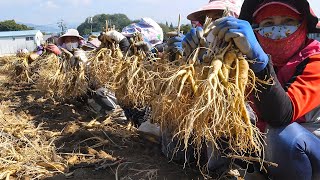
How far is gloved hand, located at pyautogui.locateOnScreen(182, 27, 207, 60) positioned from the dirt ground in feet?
2.87

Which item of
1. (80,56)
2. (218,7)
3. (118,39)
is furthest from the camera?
(80,56)

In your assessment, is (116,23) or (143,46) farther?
(116,23)

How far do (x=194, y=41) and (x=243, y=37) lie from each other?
381mm

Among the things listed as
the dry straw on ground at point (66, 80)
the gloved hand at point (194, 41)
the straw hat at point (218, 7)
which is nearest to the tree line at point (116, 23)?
the straw hat at point (218, 7)

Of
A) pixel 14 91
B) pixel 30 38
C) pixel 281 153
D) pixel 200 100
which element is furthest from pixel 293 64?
pixel 30 38

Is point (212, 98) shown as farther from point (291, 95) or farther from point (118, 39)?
point (118, 39)

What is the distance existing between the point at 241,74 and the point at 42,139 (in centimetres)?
211

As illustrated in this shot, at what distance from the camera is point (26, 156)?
2.67 meters

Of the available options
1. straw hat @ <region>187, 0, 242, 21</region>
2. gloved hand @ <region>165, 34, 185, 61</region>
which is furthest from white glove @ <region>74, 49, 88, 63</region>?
gloved hand @ <region>165, 34, 185, 61</region>

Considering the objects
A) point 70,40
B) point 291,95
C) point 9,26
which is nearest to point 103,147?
point 291,95

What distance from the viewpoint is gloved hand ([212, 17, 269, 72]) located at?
147cm

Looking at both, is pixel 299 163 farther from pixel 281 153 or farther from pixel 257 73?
pixel 257 73

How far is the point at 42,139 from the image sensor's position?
3174 millimetres

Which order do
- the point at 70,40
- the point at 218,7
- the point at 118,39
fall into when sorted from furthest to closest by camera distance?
A: the point at 70,40
the point at 118,39
the point at 218,7
